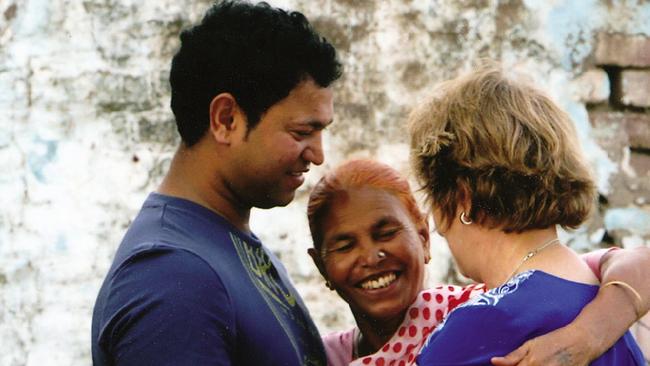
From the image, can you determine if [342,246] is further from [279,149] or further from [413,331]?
[279,149]

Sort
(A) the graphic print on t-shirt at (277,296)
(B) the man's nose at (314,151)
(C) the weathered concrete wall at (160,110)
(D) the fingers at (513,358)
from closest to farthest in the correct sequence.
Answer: (D) the fingers at (513,358) < (A) the graphic print on t-shirt at (277,296) < (B) the man's nose at (314,151) < (C) the weathered concrete wall at (160,110)

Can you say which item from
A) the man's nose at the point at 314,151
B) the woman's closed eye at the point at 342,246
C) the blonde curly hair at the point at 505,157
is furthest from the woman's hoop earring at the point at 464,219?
the woman's closed eye at the point at 342,246

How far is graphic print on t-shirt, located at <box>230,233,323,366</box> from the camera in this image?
2.28 metres

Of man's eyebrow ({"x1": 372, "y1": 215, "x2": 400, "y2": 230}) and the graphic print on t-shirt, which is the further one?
man's eyebrow ({"x1": 372, "y1": 215, "x2": 400, "y2": 230})

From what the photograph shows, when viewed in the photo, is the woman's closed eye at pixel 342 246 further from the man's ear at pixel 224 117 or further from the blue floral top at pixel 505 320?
the blue floral top at pixel 505 320

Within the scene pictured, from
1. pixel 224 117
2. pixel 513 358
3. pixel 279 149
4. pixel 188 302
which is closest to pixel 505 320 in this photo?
pixel 513 358

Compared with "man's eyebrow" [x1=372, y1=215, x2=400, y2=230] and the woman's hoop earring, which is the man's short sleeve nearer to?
the woman's hoop earring

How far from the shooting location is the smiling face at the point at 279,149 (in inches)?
93.6

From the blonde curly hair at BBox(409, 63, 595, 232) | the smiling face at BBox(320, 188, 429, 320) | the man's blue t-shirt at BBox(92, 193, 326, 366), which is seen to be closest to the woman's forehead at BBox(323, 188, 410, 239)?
the smiling face at BBox(320, 188, 429, 320)

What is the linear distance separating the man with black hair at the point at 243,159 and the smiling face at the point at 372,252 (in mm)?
196

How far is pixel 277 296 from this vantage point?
93.5 inches

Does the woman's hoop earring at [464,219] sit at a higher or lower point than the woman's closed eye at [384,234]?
higher

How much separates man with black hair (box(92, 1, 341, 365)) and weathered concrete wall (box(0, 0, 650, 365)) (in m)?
1.75

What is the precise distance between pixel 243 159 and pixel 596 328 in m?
0.89
